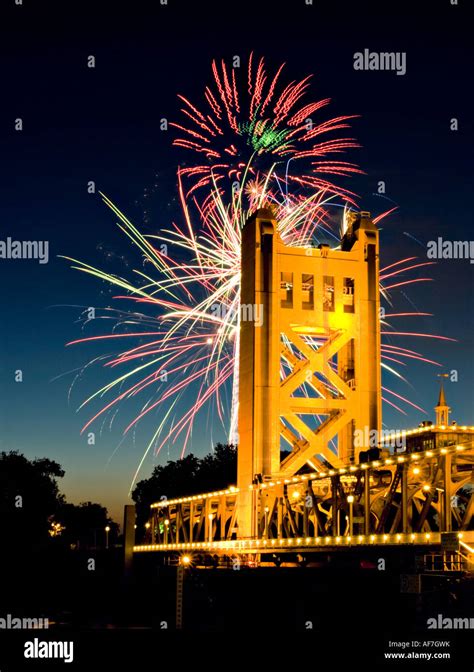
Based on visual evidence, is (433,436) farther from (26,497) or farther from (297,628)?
(26,497)

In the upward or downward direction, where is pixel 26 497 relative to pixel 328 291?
downward

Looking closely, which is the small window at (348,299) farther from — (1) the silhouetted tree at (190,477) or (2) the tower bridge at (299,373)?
(1) the silhouetted tree at (190,477)

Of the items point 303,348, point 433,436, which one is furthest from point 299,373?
point 433,436

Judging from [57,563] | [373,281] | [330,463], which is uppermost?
[373,281]

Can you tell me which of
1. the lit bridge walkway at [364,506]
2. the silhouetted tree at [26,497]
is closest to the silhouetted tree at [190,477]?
the silhouetted tree at [26,497]

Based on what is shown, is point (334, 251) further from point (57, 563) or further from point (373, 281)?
point (57, 563)

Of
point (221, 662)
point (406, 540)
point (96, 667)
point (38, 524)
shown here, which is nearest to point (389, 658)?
point (406, 540)
